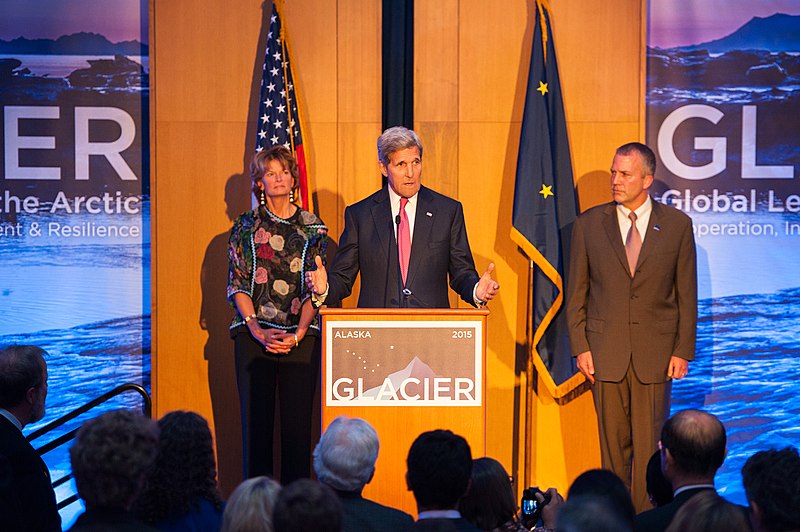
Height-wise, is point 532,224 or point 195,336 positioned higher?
point 532,224

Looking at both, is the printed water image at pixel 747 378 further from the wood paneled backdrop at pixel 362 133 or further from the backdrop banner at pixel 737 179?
the wood paneled backdrop at pixel 362 133

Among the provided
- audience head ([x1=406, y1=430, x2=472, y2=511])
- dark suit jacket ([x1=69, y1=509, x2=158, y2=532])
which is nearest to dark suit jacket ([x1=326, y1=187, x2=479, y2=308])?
audience head ([x1=406, y1=430, x2=472, y2=511])

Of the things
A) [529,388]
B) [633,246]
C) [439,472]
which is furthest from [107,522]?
[529,388]

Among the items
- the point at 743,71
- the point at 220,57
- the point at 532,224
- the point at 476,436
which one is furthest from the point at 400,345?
the point at 743,71

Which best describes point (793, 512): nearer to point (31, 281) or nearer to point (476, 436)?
point (476, 436)

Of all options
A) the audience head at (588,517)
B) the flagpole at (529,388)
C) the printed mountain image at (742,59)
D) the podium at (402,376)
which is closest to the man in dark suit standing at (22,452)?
the podium at (402,376)

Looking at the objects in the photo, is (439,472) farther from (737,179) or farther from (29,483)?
(737,179)

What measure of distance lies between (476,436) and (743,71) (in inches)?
137

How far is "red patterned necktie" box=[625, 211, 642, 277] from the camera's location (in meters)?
5.09

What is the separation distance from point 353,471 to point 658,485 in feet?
3.91

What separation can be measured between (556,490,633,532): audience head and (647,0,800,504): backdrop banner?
4.22 metres

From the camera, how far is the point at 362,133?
20.3 feet

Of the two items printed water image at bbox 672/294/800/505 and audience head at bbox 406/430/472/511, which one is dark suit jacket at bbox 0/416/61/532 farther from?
printed water image at bbox 672/294/800/505

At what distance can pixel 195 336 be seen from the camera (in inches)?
243
